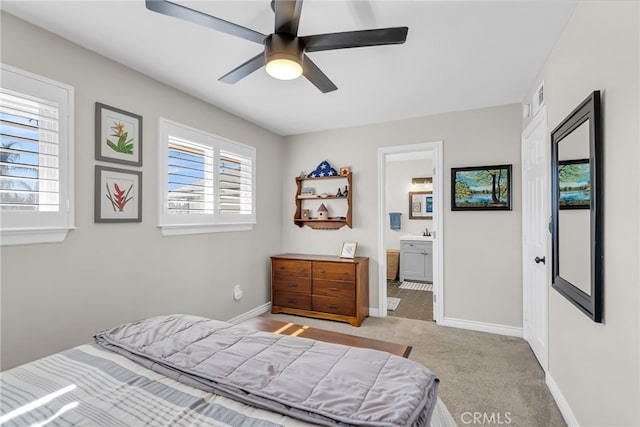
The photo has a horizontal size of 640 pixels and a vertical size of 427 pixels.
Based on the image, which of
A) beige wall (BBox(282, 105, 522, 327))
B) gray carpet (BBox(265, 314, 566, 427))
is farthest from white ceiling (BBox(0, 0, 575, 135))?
gray carpet (BBox(265, 314, 566, 427))

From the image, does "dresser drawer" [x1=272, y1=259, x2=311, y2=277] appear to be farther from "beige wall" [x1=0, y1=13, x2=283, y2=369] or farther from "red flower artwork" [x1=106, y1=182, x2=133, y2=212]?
"red flower artwork" [x1=106, y1=182, x2=133, y2=212]

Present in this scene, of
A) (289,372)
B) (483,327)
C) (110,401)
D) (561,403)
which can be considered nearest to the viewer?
(110,401)

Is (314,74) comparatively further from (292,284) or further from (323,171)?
(292,284)

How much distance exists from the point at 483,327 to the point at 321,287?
192cm

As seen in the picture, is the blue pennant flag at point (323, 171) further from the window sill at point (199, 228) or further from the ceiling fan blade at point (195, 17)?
the ceiling fan blade at point (195, 17)

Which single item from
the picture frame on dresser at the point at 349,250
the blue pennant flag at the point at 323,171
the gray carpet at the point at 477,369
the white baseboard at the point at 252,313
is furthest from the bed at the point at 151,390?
the blue pennant flag at the point at 323,171

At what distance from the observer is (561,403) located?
80.4 inches

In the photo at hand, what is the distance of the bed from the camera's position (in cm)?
103

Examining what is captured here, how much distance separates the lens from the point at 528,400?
7.16 feet

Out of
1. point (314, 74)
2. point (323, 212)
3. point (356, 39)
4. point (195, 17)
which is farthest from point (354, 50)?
point (323, 212)

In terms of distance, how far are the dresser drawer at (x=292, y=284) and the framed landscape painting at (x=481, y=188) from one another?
2.03m

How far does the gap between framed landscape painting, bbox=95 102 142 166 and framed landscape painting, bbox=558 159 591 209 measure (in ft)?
10.3

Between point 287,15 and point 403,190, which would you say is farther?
point 403,190

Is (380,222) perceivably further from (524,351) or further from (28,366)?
(28,366)
